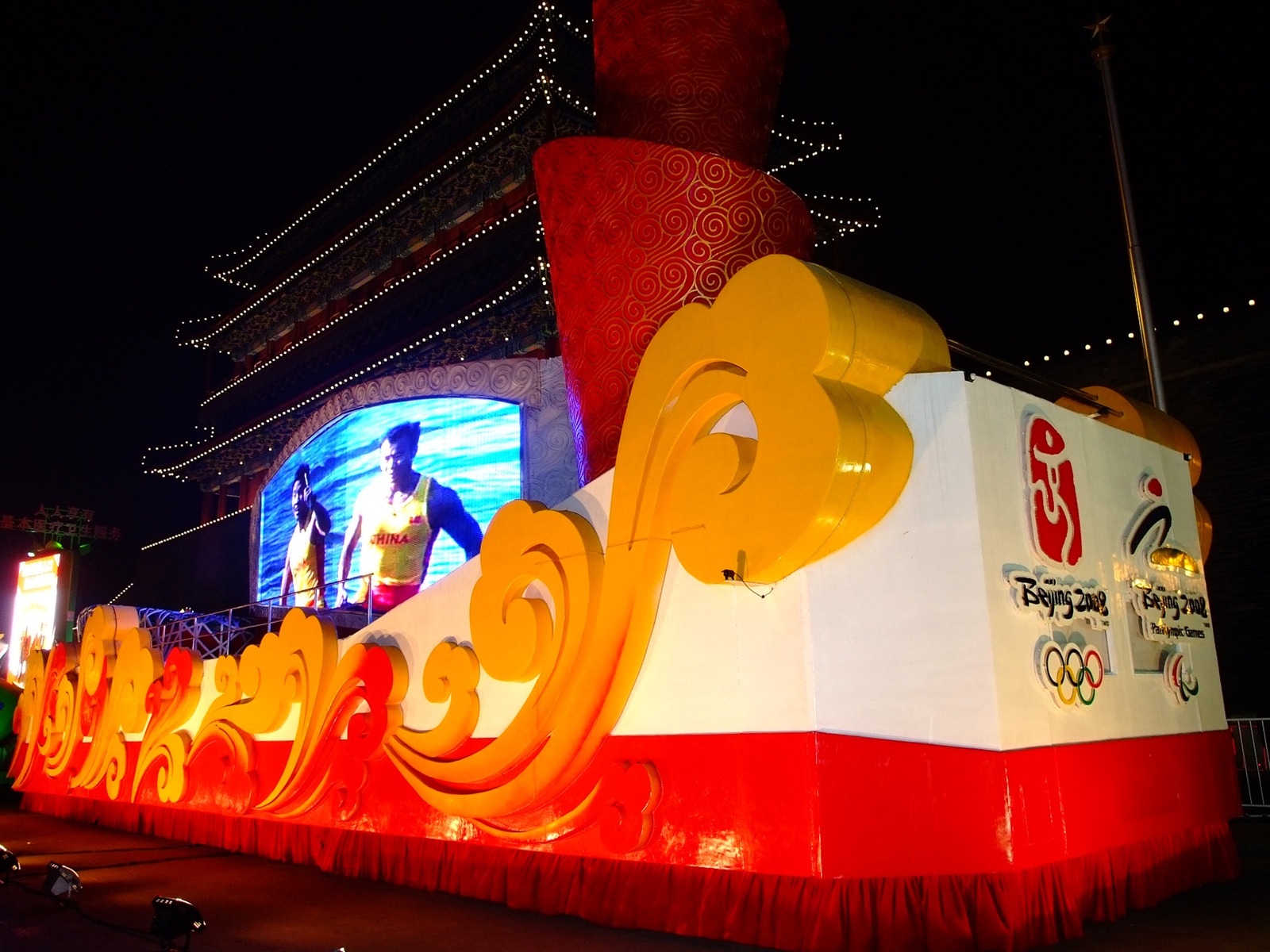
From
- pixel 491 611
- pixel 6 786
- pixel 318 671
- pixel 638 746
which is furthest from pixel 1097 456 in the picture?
pixel 6 786

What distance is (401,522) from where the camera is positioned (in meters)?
15.0

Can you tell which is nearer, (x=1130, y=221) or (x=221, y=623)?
(x=1130, y=221)

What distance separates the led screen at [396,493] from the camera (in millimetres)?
14148

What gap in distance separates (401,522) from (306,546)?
267cm

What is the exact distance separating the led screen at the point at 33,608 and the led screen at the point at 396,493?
1242 cm

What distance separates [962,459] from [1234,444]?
327 inches

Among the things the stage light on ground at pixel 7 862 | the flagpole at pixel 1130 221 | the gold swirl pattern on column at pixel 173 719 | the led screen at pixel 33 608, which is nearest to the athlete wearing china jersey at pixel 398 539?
the gold swirl pattern on column at pixel 173 719

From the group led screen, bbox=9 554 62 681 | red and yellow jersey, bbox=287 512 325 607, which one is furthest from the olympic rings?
led screen, bbox=9 554 62 681

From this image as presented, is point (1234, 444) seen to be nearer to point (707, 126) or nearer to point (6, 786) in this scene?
point (707, 126)

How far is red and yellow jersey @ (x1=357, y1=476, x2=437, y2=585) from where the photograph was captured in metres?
14.8

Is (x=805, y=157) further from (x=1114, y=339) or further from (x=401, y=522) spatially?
(x=401, y=522)

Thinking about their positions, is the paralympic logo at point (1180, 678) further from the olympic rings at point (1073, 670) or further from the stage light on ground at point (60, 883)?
the stage light on ground at point (60, 883)

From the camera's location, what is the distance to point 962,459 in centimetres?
464

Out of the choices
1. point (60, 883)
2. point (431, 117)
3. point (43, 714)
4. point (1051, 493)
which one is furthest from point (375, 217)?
point (1051, 493)
